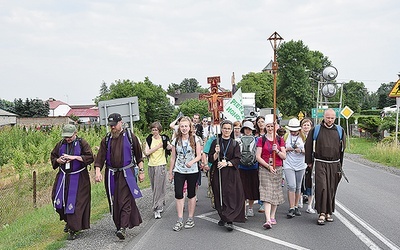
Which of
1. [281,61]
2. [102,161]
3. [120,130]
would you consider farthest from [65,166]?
[281,61]

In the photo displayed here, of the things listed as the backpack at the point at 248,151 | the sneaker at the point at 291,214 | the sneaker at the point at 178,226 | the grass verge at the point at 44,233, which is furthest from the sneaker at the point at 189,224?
the sneaker at the point at 291,214

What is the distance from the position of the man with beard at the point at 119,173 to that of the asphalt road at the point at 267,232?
407 mm

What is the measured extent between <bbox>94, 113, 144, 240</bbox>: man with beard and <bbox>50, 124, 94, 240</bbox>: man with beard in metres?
0.29

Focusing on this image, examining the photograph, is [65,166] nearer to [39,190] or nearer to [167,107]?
[39,190]

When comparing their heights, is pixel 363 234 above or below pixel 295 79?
below

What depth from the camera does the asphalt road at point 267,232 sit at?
269 inches

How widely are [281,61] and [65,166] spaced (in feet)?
228

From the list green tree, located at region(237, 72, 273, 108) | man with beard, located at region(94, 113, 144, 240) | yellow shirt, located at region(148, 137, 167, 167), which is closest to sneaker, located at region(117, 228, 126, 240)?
man with beard, located at region(94, 113, 144, 240)

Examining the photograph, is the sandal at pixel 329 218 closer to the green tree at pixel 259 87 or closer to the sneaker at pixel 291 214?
the sneaker at pixel 291 214

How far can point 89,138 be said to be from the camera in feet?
78.5

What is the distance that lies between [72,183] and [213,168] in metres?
2.46

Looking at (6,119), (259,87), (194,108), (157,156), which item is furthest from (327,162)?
(259,87)

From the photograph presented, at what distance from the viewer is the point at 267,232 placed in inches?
302

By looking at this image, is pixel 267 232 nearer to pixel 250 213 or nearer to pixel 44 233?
pixel 250 213
